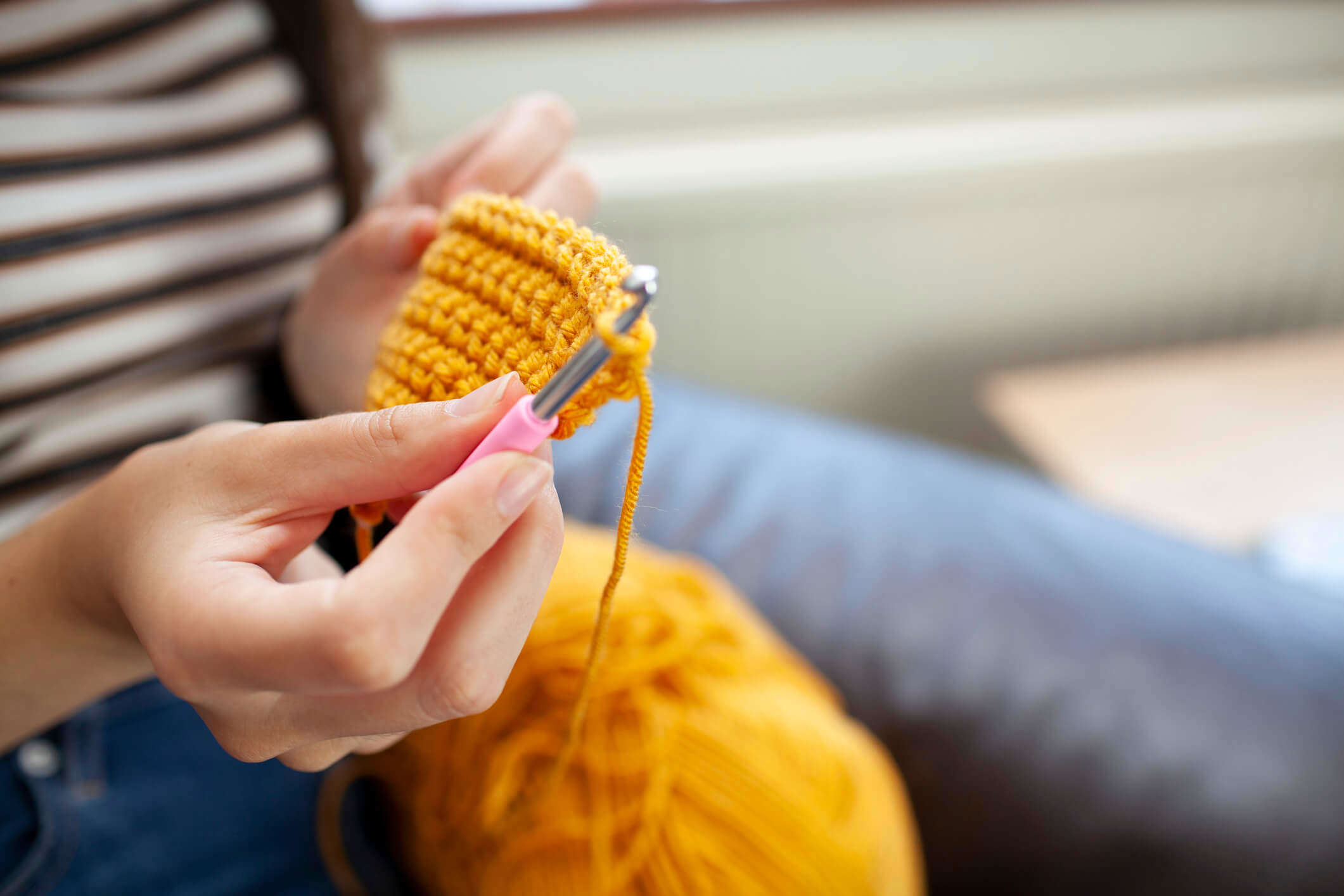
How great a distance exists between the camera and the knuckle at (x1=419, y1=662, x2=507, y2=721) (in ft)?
0.84

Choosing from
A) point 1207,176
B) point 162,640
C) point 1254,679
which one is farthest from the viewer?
point 1207,176

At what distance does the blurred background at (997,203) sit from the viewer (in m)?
0.96

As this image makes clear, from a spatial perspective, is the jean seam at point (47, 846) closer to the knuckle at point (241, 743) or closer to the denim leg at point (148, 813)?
the denim leg at point (148, 813)

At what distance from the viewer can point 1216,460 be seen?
93 cm

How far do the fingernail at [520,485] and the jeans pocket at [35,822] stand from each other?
1.25ft

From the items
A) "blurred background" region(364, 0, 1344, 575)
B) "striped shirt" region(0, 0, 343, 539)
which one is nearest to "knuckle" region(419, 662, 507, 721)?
"striped shirt" region(0, 0, 343, 539)

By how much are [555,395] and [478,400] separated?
3cm

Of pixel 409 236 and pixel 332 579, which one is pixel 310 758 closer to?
pixel 332 579

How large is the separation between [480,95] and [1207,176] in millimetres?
1018

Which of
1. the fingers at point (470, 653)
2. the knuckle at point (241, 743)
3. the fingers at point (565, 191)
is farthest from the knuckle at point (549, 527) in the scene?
the fingers at point (565, 191)

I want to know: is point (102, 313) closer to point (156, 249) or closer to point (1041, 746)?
point (156, 249)

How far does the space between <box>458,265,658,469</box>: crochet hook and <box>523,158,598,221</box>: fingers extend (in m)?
0.22

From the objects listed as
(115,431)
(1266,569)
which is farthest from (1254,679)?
(115,431)

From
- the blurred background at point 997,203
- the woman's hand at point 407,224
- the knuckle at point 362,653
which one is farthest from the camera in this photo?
the blurred background at point 997,203
